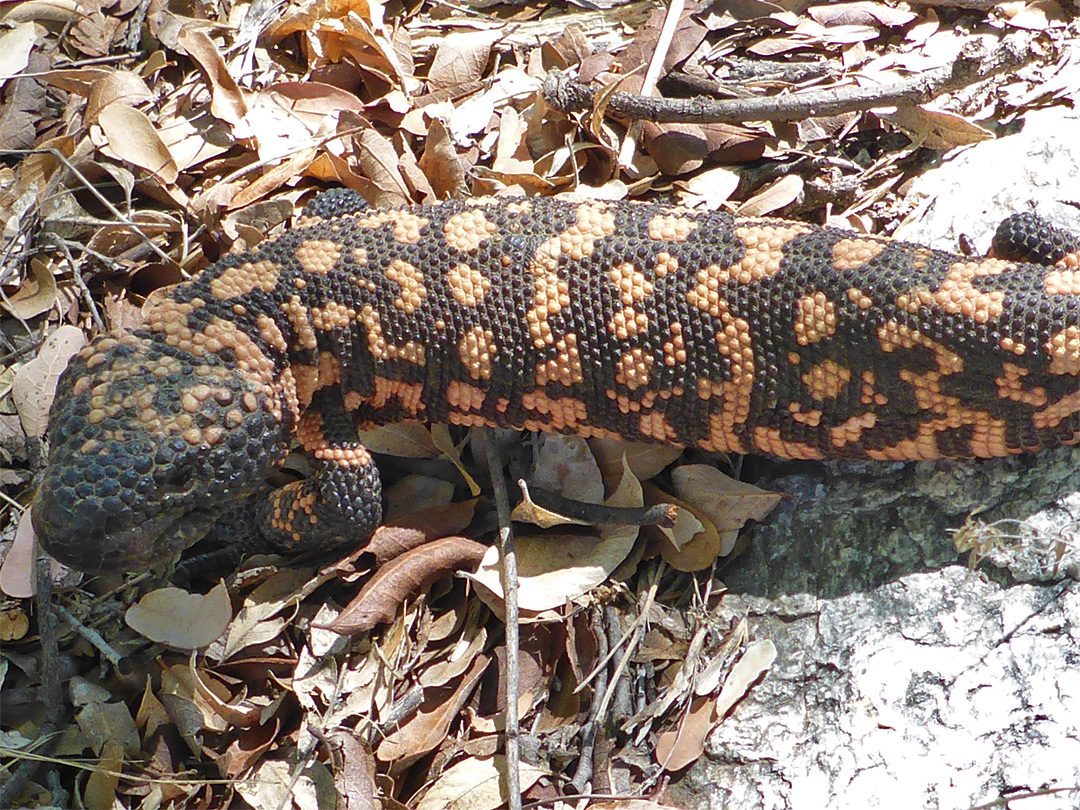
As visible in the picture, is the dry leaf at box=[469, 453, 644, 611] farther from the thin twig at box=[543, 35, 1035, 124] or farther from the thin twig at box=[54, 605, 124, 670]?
the thin twig at box=[543, 35, 1035, 124]

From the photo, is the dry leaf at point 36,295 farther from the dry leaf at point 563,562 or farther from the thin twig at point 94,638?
the dry leaf at point 563,562

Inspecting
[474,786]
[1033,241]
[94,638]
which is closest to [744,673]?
[474,786]

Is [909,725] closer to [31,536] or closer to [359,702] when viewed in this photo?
[359,702]

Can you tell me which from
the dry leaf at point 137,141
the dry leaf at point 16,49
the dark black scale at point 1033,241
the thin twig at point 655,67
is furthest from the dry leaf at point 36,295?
the dark black scale at point 1033,241

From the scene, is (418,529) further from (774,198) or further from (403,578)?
(774,198)

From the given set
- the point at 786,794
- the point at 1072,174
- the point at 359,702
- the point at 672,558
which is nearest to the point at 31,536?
the point at 359,702

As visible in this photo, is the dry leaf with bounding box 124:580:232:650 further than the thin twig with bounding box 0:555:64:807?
→ Yes

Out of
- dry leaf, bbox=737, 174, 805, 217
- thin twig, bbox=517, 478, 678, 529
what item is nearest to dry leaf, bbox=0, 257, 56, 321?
thin twig, bbox=517, 478, 678, 529
